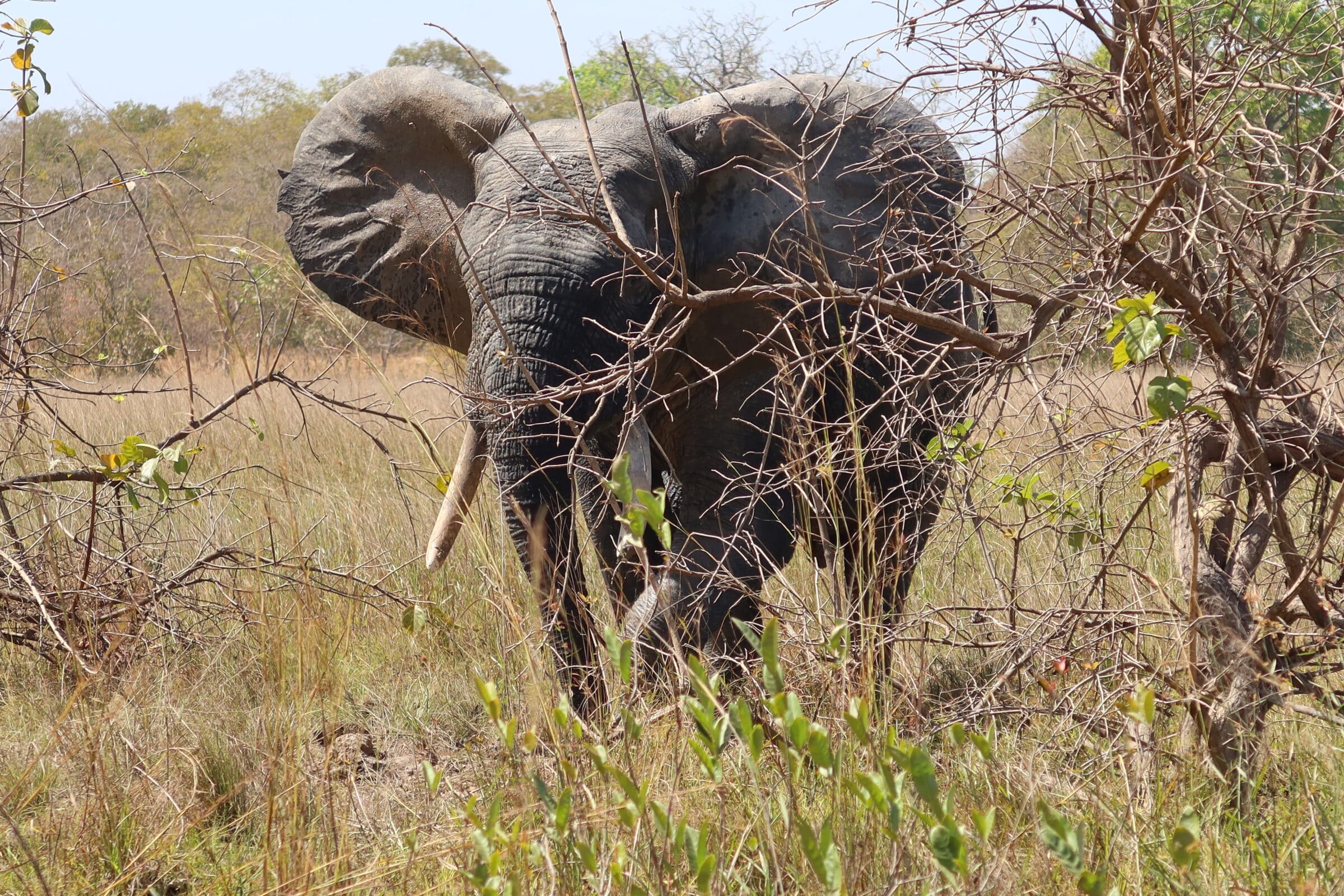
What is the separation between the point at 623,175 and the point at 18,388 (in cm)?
177

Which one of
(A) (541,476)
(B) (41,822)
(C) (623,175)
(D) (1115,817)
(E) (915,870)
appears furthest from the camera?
(C) (623,175)

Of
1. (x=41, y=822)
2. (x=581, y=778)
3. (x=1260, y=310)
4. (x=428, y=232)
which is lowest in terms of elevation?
(x=41, y=822)

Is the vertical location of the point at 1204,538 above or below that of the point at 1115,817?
above

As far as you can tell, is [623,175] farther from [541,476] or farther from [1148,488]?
[1148,488]

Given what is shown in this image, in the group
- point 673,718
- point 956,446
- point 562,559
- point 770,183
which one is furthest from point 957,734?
point 770,183

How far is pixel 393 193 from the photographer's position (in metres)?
4.78

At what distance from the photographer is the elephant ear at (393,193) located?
4.46 m

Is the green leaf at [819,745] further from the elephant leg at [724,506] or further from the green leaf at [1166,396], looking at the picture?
the elephant leg at [724,506]

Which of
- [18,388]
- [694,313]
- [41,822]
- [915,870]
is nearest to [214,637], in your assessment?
[18,388]

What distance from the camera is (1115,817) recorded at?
6.39 feet

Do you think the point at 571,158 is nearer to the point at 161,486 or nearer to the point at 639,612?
the point at 639,612

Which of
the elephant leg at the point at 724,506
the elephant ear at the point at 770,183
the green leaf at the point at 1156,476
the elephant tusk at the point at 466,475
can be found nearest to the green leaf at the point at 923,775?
the green leaf at the point at 1156,476

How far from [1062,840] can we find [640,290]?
110 inches

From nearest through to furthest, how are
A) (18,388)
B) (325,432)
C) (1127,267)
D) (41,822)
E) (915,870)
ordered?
(915,870) < (1127,267) < (41,822) < (18,388) < (325,432)
